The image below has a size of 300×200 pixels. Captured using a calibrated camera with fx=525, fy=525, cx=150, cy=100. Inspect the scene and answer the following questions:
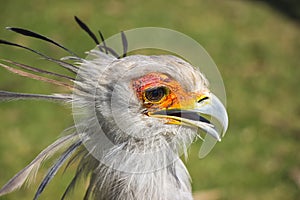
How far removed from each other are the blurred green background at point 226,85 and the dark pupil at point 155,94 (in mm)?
1389

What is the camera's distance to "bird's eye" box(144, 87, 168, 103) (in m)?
1.81

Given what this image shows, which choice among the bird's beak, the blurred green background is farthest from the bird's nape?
the blurred green background

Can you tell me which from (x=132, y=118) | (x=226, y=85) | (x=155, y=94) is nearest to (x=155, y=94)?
(x=155, y=94)

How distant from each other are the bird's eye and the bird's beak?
1.8 inches

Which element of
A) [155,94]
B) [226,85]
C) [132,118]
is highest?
[226,85]

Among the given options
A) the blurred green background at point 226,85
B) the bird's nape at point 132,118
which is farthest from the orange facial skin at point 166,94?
the blurred green background at point 226,85

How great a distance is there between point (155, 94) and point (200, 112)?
0.17 m

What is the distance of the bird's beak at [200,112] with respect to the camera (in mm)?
1809

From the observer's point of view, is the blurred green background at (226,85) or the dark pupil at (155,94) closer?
the dark pupil at (155,94)

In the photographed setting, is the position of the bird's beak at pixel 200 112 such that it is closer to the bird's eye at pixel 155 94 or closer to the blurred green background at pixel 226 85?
the bird's eye at pixel 155 94

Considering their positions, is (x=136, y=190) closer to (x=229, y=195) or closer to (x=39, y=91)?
(x=229, y=195)

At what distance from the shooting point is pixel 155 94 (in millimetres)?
1828

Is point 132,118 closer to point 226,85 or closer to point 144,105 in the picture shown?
point 144,105

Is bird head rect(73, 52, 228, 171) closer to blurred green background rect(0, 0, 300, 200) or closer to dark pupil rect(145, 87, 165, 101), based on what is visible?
dark pupil rect(145, 87, 165, 101)
